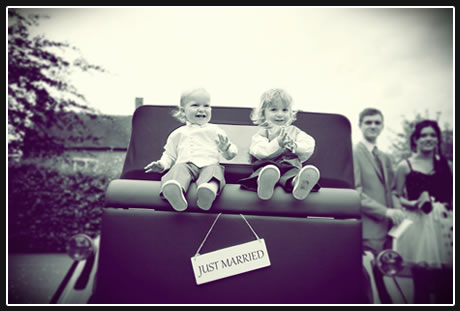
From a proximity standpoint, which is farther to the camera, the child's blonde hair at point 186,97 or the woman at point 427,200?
the woman at point 427,200

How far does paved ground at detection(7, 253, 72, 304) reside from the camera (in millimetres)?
2523

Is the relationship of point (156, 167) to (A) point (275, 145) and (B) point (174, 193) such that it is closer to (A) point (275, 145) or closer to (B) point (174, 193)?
(B) point (174, 193)

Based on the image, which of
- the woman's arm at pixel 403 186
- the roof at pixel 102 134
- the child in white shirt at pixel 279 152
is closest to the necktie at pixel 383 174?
the woman's arm at pixel 403 186

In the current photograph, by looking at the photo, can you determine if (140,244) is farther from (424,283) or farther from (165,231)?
(424,283)

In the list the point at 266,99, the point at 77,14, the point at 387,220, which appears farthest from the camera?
the point at 77,14

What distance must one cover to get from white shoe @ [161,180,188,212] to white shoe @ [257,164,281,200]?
0.33 meters

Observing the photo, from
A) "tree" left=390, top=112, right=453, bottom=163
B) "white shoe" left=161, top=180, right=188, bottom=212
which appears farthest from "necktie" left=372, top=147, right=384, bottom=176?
"white shoe" left=161, top=180, right=188, bottom=212

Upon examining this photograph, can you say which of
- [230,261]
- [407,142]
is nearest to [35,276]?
[230,261]

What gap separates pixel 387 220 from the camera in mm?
2311

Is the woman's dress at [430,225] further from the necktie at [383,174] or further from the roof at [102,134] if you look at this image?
the roof at [102,134]

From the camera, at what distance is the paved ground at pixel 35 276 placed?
8.28ft

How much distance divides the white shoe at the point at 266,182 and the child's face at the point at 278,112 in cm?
45
